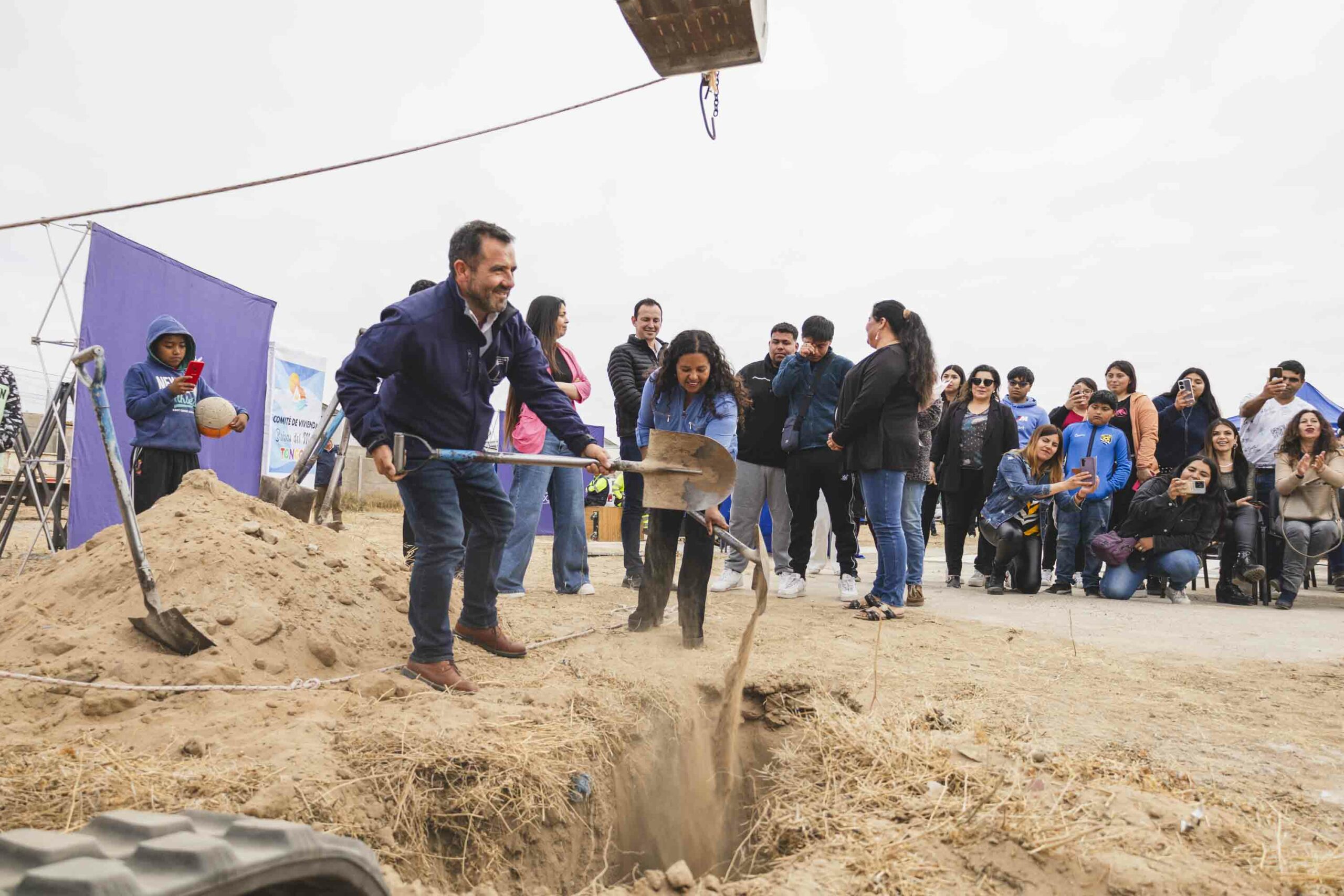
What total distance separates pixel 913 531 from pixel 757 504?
46.0 inches

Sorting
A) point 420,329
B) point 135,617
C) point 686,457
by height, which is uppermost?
point 420,329

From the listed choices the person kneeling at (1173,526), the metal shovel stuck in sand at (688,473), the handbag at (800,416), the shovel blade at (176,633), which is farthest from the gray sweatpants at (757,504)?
the shovel blade at (176,633)

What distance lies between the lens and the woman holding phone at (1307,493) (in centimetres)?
664

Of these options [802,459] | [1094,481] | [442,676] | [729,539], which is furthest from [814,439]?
[442,676]

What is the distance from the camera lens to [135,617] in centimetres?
333

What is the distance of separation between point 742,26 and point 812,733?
312 centimetres

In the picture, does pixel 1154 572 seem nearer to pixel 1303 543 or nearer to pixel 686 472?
pixel 1303 543

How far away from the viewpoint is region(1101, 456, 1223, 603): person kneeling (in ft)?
22.5

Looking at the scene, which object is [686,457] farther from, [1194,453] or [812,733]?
[1194,453]

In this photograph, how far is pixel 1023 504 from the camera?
7.22m

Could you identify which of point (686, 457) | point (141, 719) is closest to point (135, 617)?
point (141, 719)

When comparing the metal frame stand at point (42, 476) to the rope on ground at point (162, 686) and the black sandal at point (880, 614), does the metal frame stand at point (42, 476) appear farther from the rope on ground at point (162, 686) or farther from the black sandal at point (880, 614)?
the black sandal at point (880, 614)

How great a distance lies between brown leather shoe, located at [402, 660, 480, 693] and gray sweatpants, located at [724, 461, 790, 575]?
10.6ft

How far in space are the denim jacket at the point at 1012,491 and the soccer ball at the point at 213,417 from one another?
5956mm
